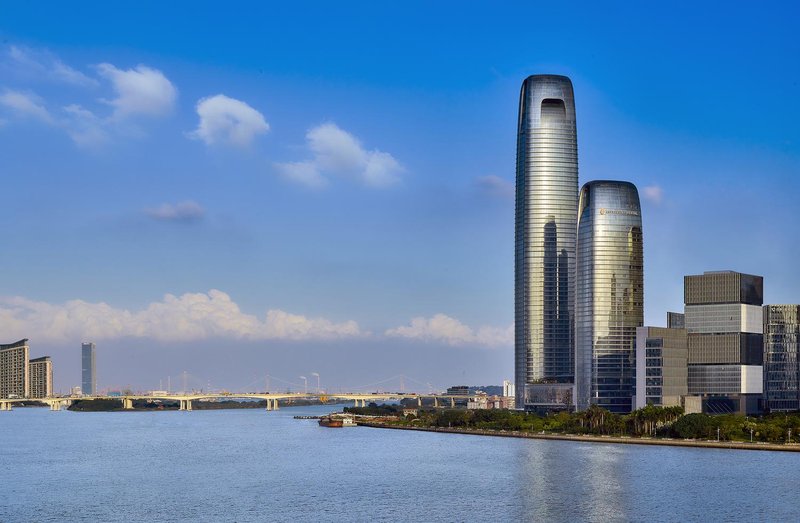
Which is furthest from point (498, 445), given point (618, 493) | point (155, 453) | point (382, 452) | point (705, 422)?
point (618, 493)

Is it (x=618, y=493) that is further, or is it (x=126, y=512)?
(x=618, y=493)

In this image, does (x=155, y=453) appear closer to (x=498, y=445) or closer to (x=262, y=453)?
(x=262, y=453)

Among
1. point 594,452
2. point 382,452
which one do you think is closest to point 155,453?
point 382,452

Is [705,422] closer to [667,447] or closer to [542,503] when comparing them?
[667,447]

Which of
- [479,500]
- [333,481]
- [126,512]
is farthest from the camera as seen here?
[333,481]

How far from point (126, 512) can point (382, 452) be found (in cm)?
7620

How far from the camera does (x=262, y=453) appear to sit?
17188 cm

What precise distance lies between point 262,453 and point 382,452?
18747 mm

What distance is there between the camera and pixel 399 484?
12544cm

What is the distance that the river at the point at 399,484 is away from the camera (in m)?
103

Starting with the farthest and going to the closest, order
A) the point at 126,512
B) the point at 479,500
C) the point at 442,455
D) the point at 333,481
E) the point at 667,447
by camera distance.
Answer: the point at 667,447
the point at 442,455
the point at 333,481
the point at 479,500
the point at 126,512

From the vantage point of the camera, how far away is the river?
10312cm

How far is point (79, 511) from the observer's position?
4085 inches

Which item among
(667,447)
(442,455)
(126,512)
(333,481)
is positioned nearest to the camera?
(126,512)
